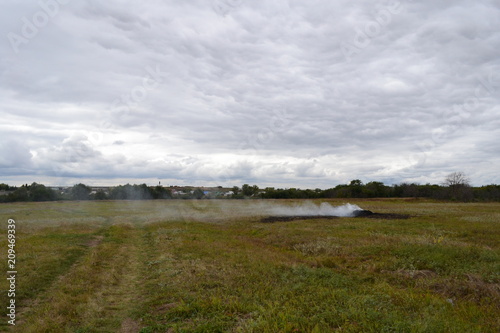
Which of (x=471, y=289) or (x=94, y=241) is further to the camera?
(x=94, y=241)

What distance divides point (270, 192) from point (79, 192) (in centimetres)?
7071

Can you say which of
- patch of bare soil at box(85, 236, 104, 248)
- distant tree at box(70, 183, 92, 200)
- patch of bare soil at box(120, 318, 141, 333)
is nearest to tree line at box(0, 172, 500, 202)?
distant tree at box(70, 183, 92, 200)

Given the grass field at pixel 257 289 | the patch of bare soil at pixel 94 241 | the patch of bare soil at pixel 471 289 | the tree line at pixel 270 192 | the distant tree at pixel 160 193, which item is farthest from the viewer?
the distant tree at pixel 160 193

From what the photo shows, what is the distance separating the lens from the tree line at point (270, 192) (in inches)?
3812

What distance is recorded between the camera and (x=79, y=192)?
116 meters

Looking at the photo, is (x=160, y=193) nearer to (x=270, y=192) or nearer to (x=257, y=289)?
(x=270, y=192)

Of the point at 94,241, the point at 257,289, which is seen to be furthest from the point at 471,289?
the point at 94,241

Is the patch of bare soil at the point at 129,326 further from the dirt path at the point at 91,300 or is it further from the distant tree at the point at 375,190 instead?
the distant tree at the point at 375,190

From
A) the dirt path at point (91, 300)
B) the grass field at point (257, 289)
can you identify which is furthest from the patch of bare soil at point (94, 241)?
the dirt path at point (91, 300)

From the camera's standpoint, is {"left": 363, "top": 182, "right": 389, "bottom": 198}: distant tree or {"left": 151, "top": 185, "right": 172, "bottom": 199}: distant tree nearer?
{"left": 363, "top": 182, "right": 389, "bottom": 198}: distant tree

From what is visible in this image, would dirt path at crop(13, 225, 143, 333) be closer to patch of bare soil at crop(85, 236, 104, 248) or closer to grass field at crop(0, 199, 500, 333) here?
grass field at crop(0, 199, 500, 333)

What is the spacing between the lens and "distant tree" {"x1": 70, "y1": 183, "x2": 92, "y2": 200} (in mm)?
113000

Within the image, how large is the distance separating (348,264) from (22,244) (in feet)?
73.0

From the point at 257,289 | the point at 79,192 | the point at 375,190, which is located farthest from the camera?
the point at 79,192
